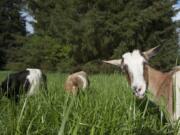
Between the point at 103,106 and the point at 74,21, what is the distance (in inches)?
1409

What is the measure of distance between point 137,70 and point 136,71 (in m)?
0.02

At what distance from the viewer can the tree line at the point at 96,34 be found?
127 ft

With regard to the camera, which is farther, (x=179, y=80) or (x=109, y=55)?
(x=109, y=55)

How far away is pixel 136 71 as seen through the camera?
648cm

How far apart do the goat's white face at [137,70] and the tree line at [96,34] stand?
29.3 m

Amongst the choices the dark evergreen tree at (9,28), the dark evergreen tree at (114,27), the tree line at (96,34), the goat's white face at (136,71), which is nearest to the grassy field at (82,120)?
the goat's white face at (136,71)

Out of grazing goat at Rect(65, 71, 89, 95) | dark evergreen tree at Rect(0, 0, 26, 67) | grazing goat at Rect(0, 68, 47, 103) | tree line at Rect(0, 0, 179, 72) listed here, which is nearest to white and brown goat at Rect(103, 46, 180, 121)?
grazing goat at Rect(0, 68, 47, 103)

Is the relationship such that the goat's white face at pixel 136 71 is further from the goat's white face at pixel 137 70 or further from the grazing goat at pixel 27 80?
the grazing goat at pixel 27 80

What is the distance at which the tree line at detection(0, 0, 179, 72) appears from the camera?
38.8 m

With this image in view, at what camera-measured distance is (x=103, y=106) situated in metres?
5.64

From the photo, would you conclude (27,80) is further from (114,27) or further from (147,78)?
(114,27)

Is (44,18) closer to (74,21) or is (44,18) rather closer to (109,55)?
(74,21)

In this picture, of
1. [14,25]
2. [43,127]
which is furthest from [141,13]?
[43,127]

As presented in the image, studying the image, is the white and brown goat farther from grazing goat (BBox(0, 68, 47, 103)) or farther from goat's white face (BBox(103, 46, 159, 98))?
grazing goat (BBox(0, 68, 47, 103))
